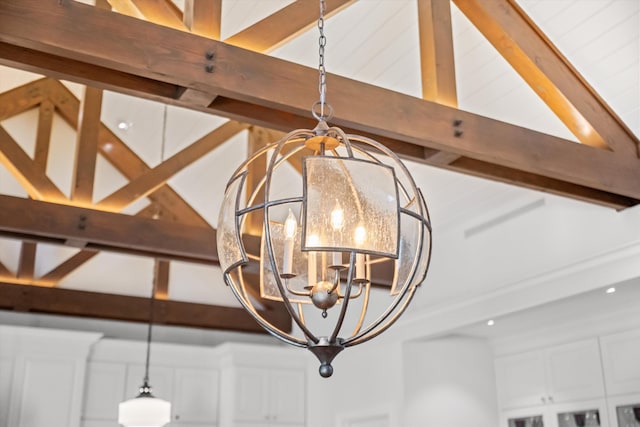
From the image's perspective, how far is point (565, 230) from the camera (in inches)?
186

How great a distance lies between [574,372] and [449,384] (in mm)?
962

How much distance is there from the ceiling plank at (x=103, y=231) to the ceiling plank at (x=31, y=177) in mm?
198

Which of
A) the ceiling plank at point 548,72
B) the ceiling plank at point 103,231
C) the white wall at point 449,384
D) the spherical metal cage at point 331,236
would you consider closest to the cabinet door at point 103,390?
the ceiling plank at point 103,231

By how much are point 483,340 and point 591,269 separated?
168 centimetres

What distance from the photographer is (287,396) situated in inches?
275

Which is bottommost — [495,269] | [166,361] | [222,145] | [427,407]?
[427,407]

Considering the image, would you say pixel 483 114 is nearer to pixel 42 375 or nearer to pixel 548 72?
pixel 548 72

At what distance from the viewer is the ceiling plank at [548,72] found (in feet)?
12.6

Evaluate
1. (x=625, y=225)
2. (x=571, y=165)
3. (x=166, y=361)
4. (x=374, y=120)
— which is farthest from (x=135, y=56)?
(x=166, y=361)

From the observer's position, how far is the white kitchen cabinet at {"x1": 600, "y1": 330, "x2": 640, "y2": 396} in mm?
4781

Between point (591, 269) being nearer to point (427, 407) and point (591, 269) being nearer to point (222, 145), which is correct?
point (427, 407)

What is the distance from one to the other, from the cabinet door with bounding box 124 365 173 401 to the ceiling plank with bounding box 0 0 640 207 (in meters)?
4.03

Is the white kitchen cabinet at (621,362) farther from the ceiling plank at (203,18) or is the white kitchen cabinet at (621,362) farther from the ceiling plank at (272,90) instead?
the ceiling plank at (203,18)

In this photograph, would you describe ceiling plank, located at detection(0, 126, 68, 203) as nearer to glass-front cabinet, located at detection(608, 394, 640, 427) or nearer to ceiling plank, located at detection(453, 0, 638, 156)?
ceiling plank, located at detection(453, 0, 638, 156)
